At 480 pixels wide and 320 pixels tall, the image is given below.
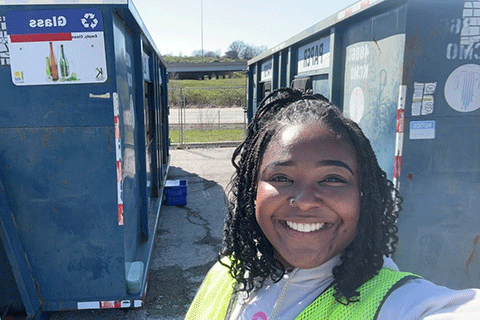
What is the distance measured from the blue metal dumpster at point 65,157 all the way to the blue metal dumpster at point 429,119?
6.33ft

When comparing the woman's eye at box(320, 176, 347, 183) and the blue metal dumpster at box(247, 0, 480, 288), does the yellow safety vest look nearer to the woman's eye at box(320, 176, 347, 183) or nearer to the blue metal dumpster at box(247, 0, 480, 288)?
the woman's eye at box(320, 176, 347, 183)

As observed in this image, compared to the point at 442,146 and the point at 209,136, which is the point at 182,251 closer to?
the point at 442,146

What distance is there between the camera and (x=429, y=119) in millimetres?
2682

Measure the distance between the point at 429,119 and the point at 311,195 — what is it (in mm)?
2002

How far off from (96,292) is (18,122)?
1499mm

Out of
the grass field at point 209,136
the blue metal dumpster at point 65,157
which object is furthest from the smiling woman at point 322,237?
the grass field at point 209,136

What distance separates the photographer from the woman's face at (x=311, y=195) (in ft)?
3.46

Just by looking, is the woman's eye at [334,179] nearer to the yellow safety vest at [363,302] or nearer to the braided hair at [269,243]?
the braided hair at [269,243]

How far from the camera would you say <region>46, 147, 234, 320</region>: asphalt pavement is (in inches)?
141

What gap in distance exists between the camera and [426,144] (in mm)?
2709

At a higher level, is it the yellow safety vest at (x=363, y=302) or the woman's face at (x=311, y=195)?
the woman's face at (x=311, y=195)

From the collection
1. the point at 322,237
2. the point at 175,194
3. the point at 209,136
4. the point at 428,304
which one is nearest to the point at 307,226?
the point at 322,237

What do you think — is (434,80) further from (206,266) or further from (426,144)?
(206,266)

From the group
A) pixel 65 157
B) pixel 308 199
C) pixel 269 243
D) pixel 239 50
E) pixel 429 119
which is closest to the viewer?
pixel 308 199
